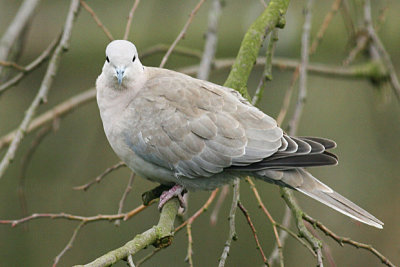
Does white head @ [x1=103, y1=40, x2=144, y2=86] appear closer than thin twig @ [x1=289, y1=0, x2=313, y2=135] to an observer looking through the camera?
Yes

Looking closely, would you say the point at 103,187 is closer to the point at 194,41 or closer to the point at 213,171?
the point at 194,41

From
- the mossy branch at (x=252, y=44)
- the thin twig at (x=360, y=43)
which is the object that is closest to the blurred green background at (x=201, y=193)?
the thin twig at (x=360, y=43)

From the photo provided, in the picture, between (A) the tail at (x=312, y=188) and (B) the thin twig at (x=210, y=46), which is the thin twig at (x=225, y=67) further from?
(A) the tail at (x=312, y=188)

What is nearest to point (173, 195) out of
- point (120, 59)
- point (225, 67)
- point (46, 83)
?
point (120, 59)

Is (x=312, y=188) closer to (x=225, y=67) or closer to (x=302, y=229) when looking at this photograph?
(x=302, y=229)

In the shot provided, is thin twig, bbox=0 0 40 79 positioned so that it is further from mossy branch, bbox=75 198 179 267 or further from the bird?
mossy branch, bbox=75 198 179 267

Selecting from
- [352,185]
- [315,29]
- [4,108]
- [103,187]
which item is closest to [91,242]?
[103,187]

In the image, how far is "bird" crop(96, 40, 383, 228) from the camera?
2689mm

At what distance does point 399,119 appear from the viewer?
4820 mm

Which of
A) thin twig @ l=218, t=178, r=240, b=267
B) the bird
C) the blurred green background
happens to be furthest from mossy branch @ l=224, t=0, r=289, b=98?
the blurred green background

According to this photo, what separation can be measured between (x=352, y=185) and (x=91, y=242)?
2149mm

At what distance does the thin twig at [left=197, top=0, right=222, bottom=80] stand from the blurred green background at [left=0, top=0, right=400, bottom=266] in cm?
121

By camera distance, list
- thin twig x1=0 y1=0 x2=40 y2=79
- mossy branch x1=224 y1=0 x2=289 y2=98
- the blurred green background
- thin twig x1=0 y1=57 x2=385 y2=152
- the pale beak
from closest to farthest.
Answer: the pale beak
mossy branch x1=224 y1=0 x2=289 y2=98
thin twig x1=0 y1=0 x2=40 y2=79
thin twig x1=0 y1=57 x2=385 y2=152
the blurred green background

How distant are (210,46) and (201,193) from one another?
5.66ft
